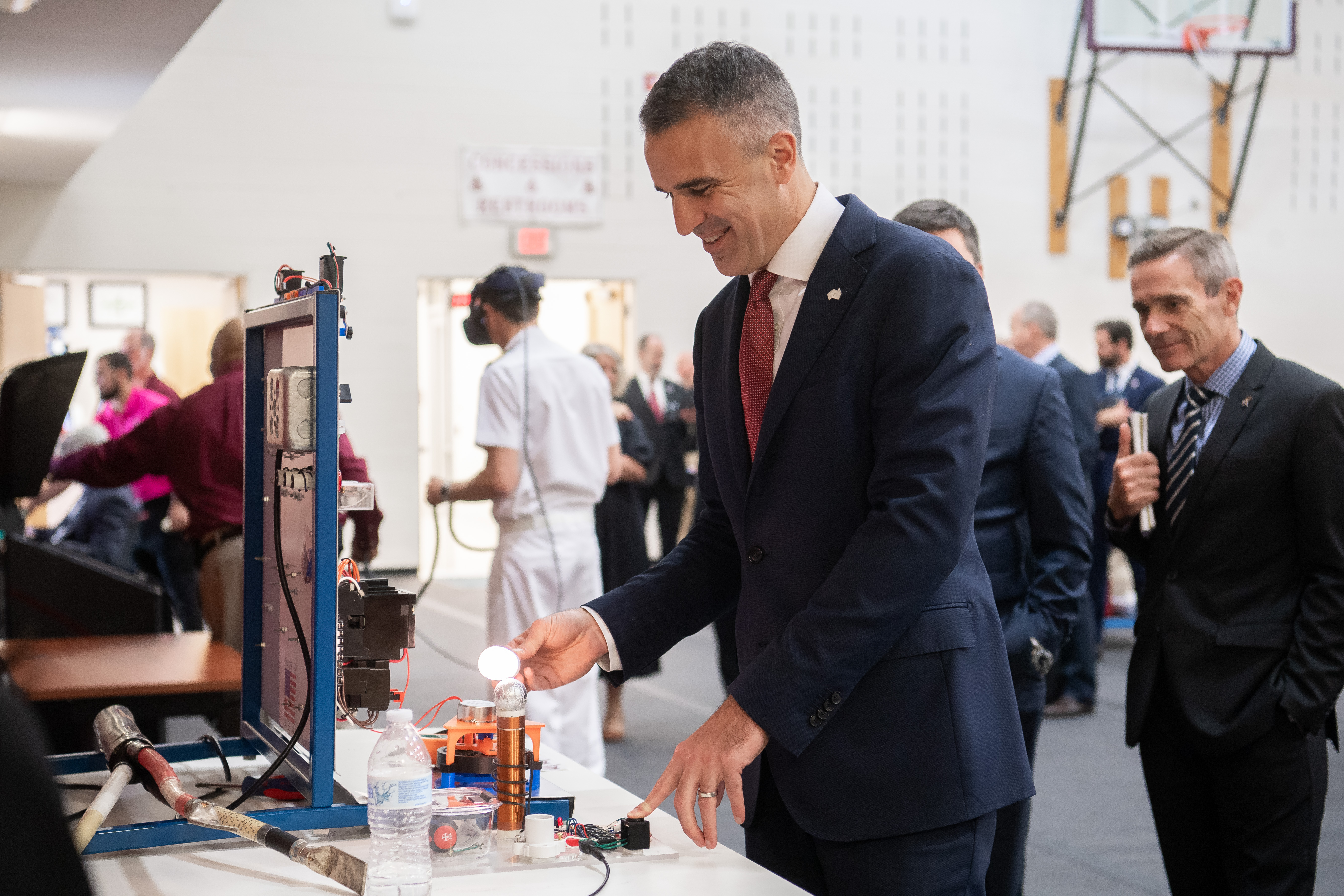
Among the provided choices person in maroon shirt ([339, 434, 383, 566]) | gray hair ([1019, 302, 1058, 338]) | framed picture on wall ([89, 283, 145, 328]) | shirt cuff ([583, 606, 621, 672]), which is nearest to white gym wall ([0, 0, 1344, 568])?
framed picture on wall ([89, 283, 145, 328])

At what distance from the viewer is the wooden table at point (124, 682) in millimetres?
2793

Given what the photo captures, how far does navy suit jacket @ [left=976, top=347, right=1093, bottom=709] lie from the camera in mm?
2387

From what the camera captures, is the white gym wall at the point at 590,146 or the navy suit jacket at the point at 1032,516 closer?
the navy suit jacket at the point at 1032,516

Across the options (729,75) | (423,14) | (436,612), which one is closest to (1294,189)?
(423,14)

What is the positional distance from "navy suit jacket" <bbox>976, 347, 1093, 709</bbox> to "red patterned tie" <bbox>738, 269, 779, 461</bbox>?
997mm

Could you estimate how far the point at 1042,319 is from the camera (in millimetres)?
5750

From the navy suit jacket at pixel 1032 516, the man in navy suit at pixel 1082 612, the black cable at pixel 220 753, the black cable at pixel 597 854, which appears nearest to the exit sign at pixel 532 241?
the man in navy suit at pixel 1082 612

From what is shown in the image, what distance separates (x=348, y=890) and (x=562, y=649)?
0.38m

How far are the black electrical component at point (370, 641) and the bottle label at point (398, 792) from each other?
21cm

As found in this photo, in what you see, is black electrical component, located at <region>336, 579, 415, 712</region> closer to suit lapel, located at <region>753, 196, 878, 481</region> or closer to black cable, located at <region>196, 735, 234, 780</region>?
black cable, located at <region>196, 735, 234, 780</region>

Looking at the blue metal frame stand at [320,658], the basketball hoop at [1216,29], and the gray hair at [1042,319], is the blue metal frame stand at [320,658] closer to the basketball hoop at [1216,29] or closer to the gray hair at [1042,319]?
the gray hair at [1042,319]

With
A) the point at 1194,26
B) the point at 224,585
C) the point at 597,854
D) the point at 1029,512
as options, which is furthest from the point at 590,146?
the point at 597,854

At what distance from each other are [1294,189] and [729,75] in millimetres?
10834

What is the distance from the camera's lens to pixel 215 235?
8.65 m
